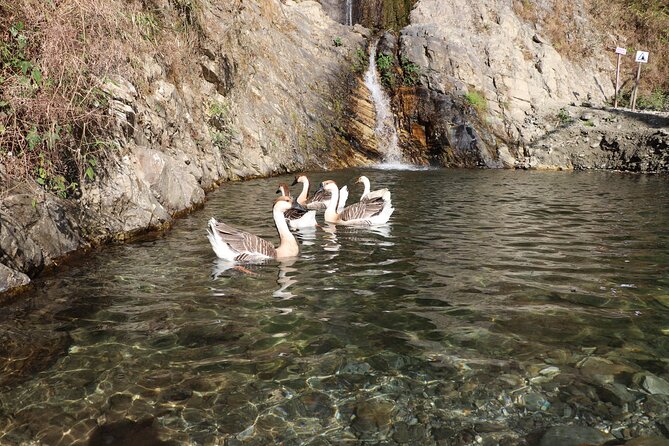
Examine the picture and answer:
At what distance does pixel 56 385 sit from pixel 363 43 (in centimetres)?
3332

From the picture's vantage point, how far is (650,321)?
5.83m

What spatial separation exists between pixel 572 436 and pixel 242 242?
598 cm

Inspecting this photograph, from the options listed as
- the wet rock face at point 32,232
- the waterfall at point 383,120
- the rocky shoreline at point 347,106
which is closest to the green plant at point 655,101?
the rocky shoreline at point 347,106

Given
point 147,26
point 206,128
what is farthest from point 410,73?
point 147,26

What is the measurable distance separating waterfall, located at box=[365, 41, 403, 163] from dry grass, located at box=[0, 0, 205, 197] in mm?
22753

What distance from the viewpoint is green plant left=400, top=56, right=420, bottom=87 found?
32.2 m

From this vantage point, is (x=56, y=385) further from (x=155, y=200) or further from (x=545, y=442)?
(x=155, y=200)

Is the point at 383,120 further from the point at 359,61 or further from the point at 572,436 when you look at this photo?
the point at 572,436

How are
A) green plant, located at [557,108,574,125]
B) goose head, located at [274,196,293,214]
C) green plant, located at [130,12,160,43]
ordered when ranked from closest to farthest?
goose head, located at [274,196,293,214], green plant, located at [130,12,160,43], green plant, located at [557,108,574,125]

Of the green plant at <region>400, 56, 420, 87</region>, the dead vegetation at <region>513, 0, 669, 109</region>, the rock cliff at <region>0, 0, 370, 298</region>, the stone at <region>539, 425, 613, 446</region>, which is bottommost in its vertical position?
the stone at <region>539, 425, 613, 446</region>

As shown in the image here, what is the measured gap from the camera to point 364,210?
39.3 ft

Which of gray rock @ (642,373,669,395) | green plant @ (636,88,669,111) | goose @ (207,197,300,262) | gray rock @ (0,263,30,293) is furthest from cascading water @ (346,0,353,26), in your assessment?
gray rock @ (642,373,669,395)

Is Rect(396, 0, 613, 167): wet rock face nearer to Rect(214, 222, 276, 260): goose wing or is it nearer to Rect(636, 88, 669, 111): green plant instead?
Rect(636, 88, 669, 111): green plant

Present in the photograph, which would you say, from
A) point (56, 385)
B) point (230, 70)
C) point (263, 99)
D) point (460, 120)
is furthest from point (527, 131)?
point (56, 385)
